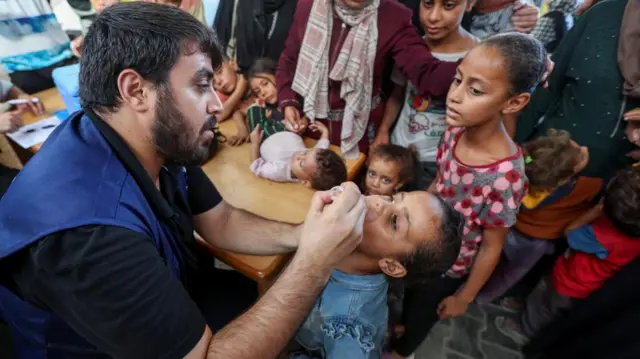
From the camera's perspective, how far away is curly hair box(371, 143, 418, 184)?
2.06 meters

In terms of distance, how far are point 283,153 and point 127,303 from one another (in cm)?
131

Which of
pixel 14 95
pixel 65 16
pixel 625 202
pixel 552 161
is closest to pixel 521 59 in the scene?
pixel 552 161

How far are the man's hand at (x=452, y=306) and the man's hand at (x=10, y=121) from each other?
2.65 meters

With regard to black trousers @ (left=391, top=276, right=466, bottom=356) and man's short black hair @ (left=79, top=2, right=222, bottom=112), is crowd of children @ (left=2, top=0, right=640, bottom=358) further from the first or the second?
man's short black hair @ (left=79, top=2, right=222, bottom=112)

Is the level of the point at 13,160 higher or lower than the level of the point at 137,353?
lower

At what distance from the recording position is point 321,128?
228cm

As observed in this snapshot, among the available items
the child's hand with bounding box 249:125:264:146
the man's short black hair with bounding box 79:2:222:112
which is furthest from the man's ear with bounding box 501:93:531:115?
the child's hand with bounding box 249:125:264:146

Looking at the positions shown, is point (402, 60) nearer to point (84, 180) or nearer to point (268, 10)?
point (268, 10)

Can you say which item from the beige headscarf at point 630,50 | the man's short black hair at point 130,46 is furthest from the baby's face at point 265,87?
the beige headscarf at point 630,50

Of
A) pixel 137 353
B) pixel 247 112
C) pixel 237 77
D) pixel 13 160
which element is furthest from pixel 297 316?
pixel 13 160

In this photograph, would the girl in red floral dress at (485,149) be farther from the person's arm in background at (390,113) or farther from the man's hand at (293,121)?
the man's hand at (293,121)

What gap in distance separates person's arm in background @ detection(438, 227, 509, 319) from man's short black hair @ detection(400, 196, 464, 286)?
13.7 inches

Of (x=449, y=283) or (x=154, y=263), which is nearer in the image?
(x=154, y=263)

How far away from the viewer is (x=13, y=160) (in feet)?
7.86
